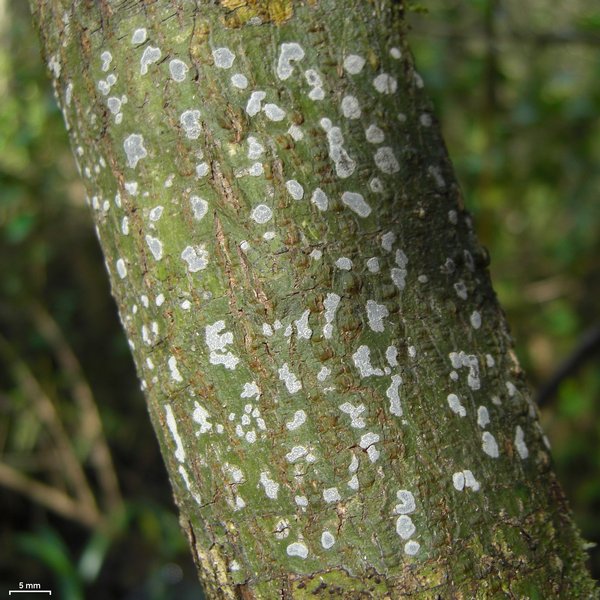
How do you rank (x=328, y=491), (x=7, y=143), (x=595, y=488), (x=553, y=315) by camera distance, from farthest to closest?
(x=553, y=315), (x=595, y=488), (x=7, y=143), (x=328, y=491)

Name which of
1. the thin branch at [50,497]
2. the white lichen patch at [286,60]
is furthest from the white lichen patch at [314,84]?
the thin branch at [50,497]

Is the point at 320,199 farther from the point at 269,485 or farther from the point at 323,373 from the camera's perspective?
the point at 269,485

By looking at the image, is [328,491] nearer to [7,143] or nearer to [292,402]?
[292,402]

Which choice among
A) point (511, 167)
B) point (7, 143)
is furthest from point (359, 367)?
point (511, 167)

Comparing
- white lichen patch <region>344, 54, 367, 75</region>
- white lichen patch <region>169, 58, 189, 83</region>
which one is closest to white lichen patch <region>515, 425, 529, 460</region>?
white lichen patch <region>344, 54, 367, 75</region>

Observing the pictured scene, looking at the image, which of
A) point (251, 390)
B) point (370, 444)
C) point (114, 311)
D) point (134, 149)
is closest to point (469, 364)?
point (370, 444)

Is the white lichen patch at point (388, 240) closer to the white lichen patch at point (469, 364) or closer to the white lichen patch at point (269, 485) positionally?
the white lichen patch at point (469, 364)
